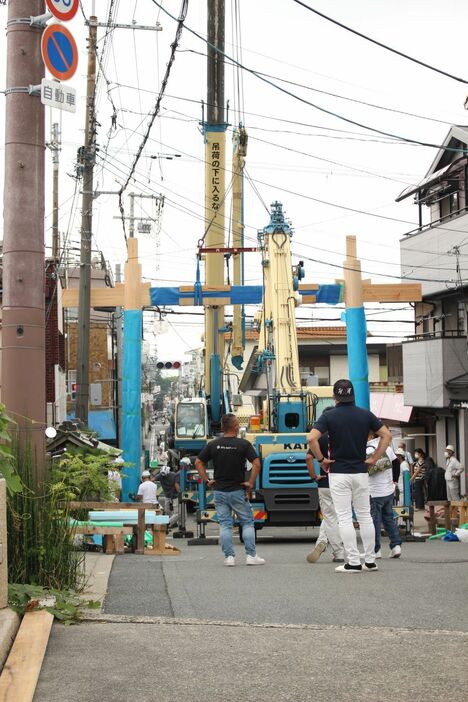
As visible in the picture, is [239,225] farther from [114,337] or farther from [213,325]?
[114,337]

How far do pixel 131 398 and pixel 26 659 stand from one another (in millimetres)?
21272

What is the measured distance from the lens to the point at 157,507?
1492 centimetres

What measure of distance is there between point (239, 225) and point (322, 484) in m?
20.1

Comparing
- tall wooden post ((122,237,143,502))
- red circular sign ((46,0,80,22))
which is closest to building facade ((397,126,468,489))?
tall wooden post ((122,237,143,502))

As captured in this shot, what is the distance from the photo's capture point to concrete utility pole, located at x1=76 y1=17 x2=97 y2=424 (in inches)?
1013

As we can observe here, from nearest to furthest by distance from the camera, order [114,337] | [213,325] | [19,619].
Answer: [19,619] < [213,325] < [114,337]

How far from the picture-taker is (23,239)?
8719mm

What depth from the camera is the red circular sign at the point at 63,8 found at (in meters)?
8.95

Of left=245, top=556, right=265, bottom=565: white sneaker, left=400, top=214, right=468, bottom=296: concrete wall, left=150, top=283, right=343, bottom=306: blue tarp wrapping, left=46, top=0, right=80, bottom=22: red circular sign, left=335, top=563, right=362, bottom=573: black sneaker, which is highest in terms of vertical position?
left=400, top=214, right=468, bottom=296: concrete wall

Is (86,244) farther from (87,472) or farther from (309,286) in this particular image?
(87,472)

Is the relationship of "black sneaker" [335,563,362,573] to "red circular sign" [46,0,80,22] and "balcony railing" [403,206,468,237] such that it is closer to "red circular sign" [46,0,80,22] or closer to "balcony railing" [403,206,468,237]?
"red circular sign" [46,0,80,22]

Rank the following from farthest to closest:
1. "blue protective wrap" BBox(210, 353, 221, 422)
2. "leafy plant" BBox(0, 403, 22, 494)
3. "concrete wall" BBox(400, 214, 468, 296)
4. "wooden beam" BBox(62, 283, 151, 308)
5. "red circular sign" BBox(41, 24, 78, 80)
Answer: "concrete wall" BBox(400, 214, 468, 296) → "blue protective wrap" BBox(210, 353, 221, 422) → "wooden beam" BBox(62, 283, 151, 308) → "red circular sign" BBox(41, 24, 78, 80) → "leafy plant" BBox(0, 403, 22, 494)

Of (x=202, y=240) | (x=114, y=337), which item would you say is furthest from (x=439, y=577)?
(x=114, y=337)

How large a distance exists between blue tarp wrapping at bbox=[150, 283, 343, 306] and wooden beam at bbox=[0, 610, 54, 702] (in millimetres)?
19824
